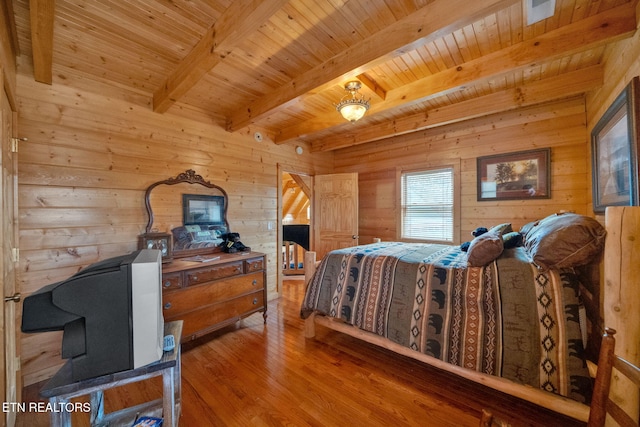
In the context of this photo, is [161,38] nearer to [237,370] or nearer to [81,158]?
[81,158]

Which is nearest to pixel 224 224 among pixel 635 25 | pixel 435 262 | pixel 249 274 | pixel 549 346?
pixel 249 274

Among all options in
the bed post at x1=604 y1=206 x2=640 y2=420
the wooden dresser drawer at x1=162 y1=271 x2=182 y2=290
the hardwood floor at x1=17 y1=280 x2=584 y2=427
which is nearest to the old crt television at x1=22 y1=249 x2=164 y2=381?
the hardwood floor at x1=17 y1=280 x2=584 y2=427

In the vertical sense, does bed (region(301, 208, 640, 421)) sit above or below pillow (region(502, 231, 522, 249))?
below

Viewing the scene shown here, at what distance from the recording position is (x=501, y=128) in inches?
129

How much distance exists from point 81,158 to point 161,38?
133 cm

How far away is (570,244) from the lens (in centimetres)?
135

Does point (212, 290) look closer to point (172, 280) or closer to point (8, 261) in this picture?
point (172, 280)

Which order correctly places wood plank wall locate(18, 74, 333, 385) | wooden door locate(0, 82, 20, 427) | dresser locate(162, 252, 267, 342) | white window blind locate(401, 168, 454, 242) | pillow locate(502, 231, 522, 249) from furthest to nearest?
white window blind locate(401, 168, 454, 242)
dresser locate(162, 252, 267, 342)
pillow locate(502, 231, 522, 249)
wood plank wall locate(18, 74, 333, 385)
wooden door locate(0, 82, 20, 427)

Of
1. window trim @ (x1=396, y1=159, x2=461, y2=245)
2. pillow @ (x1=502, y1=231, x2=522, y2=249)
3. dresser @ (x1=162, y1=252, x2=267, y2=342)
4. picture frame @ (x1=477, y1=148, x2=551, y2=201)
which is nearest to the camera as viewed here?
pillow @ (x1=502, y1=231, x2=522, y2=249)

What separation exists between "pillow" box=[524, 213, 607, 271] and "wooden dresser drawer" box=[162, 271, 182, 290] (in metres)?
2.74

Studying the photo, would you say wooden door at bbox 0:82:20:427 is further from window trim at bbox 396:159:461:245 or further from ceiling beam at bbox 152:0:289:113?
window trim at bbox 396:159:461:245

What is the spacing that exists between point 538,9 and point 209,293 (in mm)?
3446

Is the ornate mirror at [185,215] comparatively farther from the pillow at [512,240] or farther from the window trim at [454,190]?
the pillow at [512,240]

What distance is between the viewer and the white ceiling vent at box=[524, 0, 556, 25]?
1.54 m
